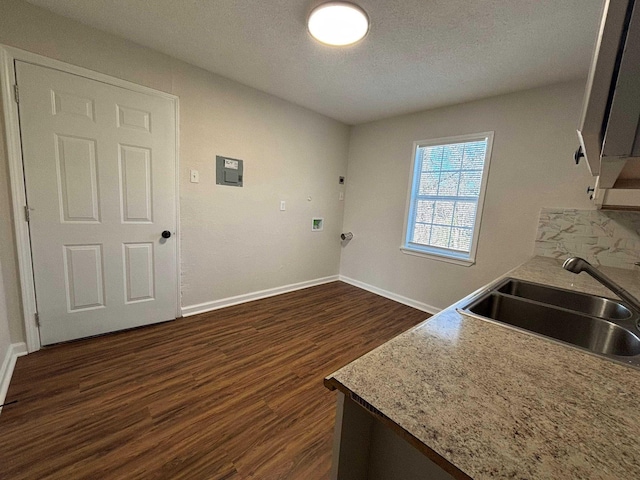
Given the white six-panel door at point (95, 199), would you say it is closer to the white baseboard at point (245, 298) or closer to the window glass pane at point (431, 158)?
the white baseboard at point (245, 298)

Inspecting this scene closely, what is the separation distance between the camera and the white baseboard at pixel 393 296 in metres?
3.32

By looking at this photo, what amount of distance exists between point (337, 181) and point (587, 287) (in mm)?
3102

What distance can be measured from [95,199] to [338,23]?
2.28 meters

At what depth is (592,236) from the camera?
2.30 meters

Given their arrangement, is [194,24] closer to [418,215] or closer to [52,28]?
[52,28]

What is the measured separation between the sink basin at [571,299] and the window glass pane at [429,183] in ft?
6.21

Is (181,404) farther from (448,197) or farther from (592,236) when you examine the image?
(592,236)

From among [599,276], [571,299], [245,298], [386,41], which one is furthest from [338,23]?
[245,298]

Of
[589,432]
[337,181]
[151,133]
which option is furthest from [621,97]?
[337,181]

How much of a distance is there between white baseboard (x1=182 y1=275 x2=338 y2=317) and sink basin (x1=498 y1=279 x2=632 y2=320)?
2673mm

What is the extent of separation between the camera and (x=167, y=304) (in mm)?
2613

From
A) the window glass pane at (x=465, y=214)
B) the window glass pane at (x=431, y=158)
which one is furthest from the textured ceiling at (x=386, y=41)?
the window glass pane at (x=465, y=214)

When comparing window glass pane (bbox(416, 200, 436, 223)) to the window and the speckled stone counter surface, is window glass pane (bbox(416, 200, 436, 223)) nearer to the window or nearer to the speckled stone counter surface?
the window

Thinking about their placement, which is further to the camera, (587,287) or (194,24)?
(194,24)
